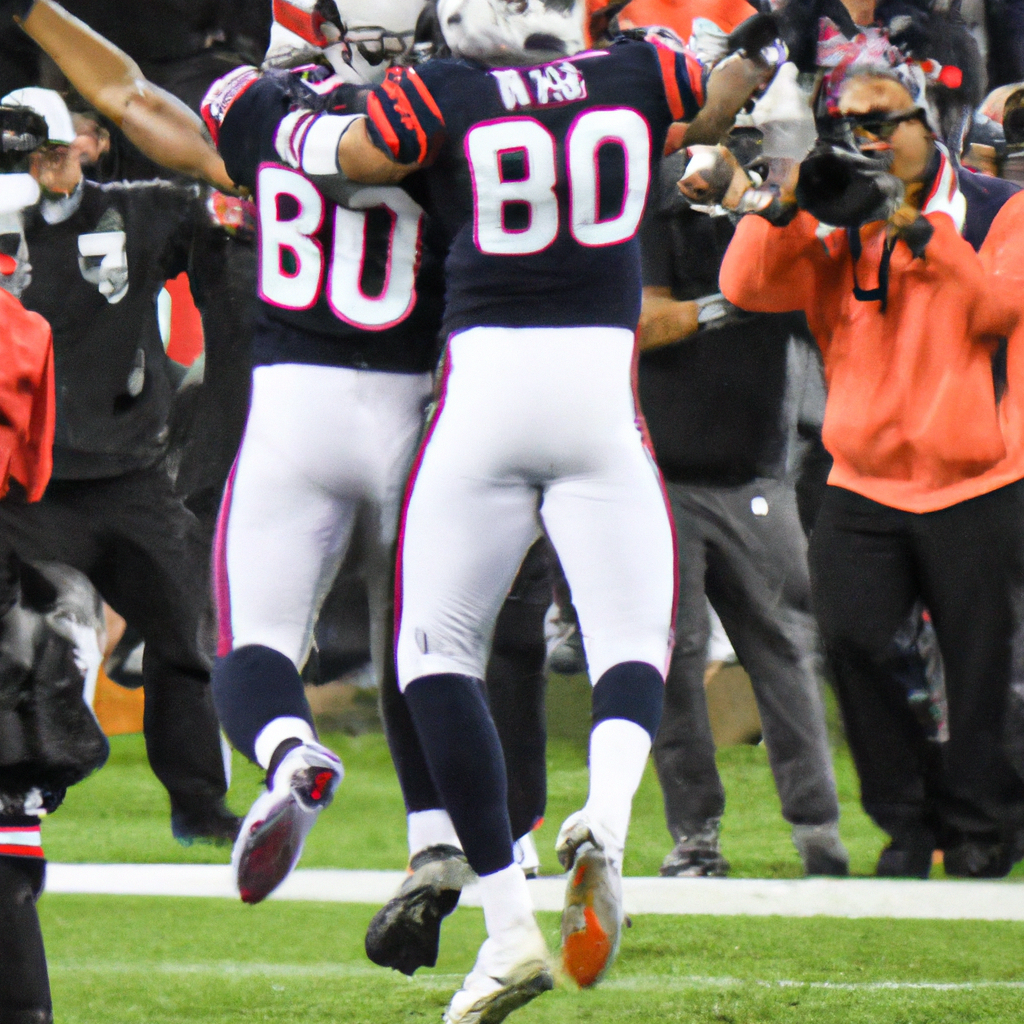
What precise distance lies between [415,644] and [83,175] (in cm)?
126

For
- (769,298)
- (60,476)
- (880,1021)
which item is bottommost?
(880,1021)

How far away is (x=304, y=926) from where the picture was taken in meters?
2.72

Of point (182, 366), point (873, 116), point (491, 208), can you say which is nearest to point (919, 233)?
point (873, 116)

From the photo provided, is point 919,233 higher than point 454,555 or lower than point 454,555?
higher

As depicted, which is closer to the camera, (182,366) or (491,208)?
(491,208)

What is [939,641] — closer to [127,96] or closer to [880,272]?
[880,272]

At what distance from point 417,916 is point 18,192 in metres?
1.41

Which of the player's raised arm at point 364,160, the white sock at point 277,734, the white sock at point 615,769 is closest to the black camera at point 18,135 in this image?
the player's raised arm at point 364,160

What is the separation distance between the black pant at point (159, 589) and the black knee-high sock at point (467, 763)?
102 cm

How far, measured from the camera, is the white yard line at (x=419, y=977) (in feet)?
7.30

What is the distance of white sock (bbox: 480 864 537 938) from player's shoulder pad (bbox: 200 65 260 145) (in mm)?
953

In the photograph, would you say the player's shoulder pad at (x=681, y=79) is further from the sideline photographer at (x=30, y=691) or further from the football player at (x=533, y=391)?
the sideline photographer at (x=30, y=691)

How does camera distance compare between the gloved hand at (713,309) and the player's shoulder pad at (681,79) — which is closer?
the player's shoulder pad at (681,79)

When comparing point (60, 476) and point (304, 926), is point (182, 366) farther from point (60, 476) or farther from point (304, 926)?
point (304, 926)
